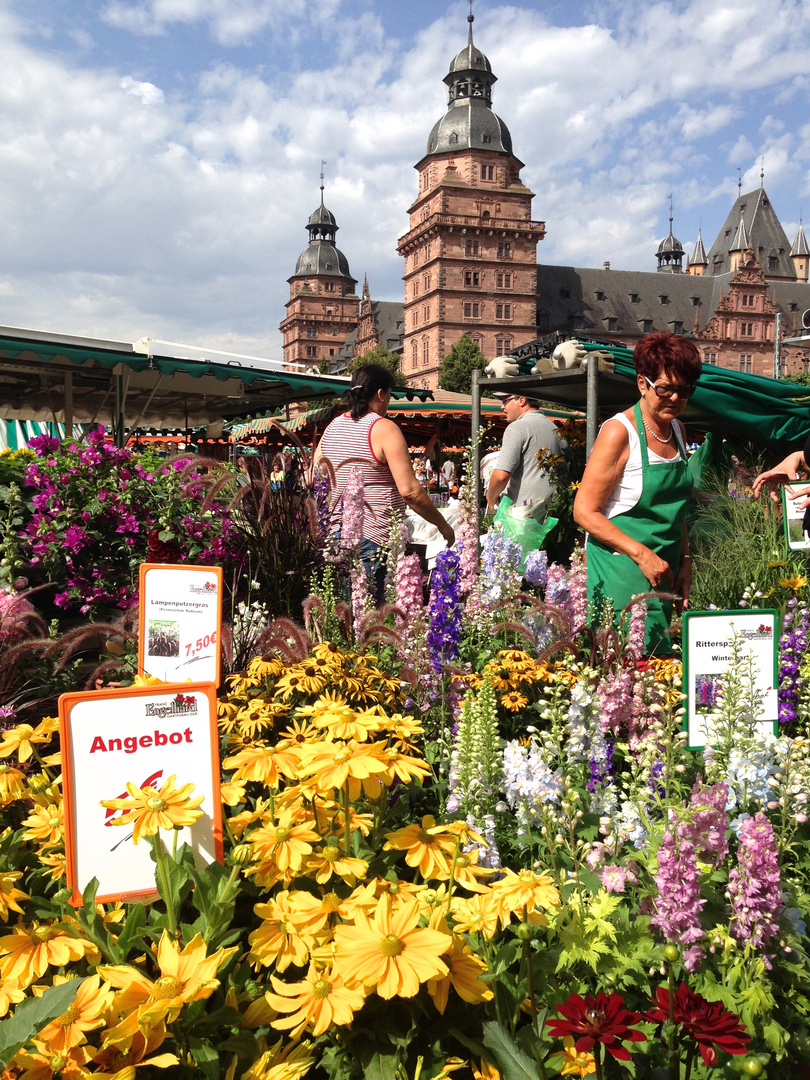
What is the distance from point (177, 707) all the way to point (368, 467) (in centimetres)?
261

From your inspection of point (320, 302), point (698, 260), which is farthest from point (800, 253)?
point (320, 302)

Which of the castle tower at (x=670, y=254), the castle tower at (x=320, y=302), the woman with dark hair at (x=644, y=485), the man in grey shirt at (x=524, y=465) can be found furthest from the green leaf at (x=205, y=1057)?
the castle tower at (x=670, y=254)

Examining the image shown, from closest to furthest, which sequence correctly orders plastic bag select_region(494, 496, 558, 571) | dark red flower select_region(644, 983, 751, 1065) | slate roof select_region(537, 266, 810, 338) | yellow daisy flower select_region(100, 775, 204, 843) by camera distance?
dark red flower select_region(644, 983, 751, 1065)
yellow daisy flower select_region(100, 775, 204, 843)
plastic bag select_region(494, 496, 558, 571)
slate roof select_region(537, 266, 810, 338)

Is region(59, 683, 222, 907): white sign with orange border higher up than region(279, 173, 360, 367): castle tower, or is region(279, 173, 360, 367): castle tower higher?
region(279, 173, 360, 367): castle tower

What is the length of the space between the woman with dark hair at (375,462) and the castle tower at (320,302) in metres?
109

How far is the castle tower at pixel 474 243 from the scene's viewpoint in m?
71.4

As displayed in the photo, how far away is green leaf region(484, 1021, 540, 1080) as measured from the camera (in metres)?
0.88

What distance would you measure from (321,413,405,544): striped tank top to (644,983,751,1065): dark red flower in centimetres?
289

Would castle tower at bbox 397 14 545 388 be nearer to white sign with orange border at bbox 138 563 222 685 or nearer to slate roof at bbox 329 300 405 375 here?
slate roof at bbox 329 300 405 375

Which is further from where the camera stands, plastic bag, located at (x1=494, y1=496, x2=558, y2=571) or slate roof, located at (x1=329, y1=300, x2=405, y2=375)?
slate roof, located at (x1=329, y1=300, x2=405, y2=375)

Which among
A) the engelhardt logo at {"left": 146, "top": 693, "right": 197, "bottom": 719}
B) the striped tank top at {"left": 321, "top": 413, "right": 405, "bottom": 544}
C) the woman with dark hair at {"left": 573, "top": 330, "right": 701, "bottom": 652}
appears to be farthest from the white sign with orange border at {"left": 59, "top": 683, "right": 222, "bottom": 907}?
the striped tank top at {"left": 321, "top": 413, "right": 405, "bottom": 544}

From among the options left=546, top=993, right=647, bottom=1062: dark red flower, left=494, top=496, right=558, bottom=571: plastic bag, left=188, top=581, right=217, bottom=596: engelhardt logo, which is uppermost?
left=494, top=496, right=558, bottom=571: plastic bag

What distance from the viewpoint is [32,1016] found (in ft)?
2.77

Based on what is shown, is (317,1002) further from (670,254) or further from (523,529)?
(670,254)
